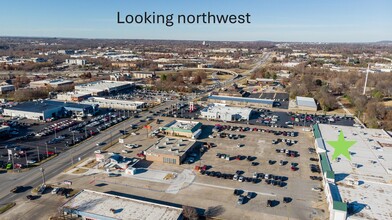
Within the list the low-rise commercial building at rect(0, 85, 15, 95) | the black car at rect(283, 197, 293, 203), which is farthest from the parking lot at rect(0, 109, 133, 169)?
the low-rise commercial building at rect(0, 85, 15, 95)

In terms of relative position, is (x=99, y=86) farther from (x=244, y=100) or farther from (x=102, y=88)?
(x=244, y=100)

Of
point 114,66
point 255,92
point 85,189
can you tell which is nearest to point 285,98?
point 255,92

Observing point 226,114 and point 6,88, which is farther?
point 6,88

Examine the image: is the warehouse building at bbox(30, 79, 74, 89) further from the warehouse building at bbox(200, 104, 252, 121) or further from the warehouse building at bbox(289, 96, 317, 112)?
the warehouse building at bbox(289, 96, 317, 112)

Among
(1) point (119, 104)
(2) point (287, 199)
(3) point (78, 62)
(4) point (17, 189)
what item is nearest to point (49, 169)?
(4) point (17, 189)

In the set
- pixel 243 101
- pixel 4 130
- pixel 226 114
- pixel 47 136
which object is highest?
pixel 243 101

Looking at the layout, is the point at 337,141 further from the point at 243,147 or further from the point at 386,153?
the point at 243,147
